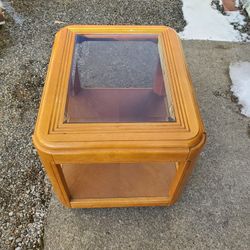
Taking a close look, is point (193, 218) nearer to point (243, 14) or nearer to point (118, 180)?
point (118, 180)

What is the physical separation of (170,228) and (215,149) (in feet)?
2.29

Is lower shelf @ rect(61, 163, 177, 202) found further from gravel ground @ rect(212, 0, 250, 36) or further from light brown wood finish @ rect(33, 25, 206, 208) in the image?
gravel ground @ rect(212, 0, 250, 36)

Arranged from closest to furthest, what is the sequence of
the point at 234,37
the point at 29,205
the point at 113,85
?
1. the point at 113,85
2. the point at 29,205
3. the point at 234,37

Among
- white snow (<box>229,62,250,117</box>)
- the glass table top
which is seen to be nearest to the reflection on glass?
the glass table top

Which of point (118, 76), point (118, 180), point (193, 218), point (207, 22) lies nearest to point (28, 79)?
point (118, 76)

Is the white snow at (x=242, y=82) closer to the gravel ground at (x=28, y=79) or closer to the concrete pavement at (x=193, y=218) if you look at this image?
the concrete pavement at (x=193, y=218)

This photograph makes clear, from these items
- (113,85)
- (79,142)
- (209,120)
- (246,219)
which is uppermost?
(79,142)

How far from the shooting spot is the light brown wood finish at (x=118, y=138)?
124cm

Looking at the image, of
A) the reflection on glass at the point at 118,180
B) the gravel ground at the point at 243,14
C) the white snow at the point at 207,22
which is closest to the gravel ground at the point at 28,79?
the white snow at the point at 207,22

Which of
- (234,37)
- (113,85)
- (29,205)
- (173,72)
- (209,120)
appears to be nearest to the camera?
(173,72)

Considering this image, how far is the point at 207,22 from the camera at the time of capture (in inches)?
128

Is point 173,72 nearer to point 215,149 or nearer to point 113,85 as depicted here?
point 113,85

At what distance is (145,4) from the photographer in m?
3.42

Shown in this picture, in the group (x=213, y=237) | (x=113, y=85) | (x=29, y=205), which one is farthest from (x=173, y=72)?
(x=29, y=205)
